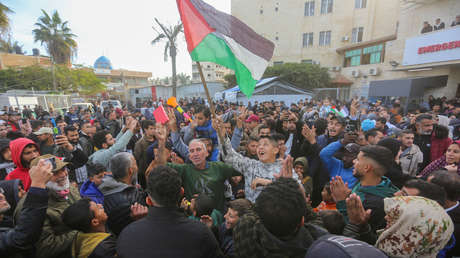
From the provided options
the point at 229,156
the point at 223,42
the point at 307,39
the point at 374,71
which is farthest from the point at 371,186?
the point at 307,39

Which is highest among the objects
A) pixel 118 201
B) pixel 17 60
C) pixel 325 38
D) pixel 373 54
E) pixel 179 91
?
pixel 325 38

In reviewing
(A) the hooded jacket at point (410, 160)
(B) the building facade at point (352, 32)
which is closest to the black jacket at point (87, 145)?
(A) the hooded jacket at point (410, 160)

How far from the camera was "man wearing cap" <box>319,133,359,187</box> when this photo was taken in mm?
2818

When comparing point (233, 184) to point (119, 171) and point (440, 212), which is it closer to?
point (119, 171)

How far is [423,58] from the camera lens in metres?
13.9

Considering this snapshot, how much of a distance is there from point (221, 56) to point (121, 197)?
2.31 m

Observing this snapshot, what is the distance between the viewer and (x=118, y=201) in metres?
1.99

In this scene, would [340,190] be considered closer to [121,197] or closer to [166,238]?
[166,238]

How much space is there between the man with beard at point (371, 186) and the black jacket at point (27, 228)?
228 cm

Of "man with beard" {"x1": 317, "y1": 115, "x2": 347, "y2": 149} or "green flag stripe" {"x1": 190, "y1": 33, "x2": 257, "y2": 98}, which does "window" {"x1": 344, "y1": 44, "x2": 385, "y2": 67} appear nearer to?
"man with beard" {"x1": 317, "y1": 115, "x2": 347, "y2": 149}

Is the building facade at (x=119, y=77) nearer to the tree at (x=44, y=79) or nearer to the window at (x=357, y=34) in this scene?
the tree at (x=44, y=79)

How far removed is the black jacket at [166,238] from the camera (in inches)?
51.6

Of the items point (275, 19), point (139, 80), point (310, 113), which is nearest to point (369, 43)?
point (275, 19)

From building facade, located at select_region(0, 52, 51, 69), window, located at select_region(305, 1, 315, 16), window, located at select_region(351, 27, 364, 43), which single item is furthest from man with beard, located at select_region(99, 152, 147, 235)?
window, located at select_region(305, 1, 315, 16)
